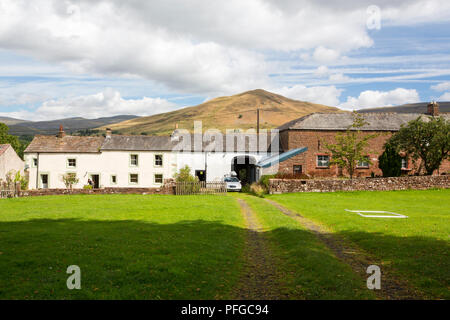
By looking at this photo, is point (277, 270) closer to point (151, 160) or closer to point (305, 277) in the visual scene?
point (305, 277)

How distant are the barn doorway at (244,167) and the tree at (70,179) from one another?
70.1 feet

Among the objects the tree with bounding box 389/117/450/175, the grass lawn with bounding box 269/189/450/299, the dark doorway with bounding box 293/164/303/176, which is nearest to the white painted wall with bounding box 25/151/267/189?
the dark doorway with bounding box 293/164/303/176

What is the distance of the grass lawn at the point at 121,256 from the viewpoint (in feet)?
24.0

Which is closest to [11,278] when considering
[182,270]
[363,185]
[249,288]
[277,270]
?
[182,270]

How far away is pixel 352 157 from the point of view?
1430 inches

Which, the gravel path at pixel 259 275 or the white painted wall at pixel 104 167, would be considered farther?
the white painted wall at pixel 104 167

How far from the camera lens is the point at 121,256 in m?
9.71

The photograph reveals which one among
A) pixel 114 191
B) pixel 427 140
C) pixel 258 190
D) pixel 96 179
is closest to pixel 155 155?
pixel 96 179

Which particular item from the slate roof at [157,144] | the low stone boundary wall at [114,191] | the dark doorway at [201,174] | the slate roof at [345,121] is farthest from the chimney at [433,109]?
the low stone boundary wall at [114,191]

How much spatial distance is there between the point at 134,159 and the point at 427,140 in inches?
1414

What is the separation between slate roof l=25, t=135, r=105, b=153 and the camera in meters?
47.3

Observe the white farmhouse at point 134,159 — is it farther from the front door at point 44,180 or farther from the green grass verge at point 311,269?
the green grass verge at point 311,269

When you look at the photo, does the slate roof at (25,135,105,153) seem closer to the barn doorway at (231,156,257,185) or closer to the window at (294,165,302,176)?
the barn doorway at (231,156,257,185)

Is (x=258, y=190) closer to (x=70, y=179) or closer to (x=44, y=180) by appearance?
(x=70, y=179)
